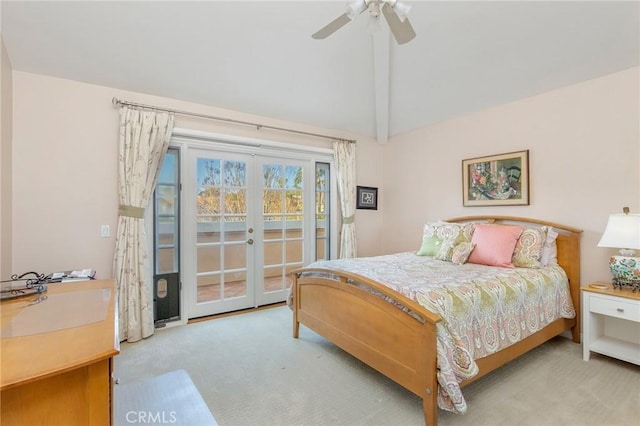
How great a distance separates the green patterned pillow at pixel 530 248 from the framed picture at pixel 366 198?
2.20 metres

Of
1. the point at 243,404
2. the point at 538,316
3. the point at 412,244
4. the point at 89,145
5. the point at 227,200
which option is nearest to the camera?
the point at 243,404

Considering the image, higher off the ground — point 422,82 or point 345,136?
point 422,82

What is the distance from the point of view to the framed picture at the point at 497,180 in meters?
3.29

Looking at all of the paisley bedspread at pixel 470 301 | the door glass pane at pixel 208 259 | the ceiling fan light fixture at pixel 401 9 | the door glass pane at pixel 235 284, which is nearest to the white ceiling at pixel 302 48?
the ceiling fan light fixture at pixel 401 9

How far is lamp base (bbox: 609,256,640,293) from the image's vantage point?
2.40 metres

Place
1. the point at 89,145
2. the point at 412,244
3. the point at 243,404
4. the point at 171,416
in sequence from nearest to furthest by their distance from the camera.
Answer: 1. the point at 171,416
2. the point at 243,404
3. the point at 89,145
4. the point at 412,244

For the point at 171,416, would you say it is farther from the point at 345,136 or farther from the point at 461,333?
the point at 345,136

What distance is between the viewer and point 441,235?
11.5 ft

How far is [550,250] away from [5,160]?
482 cm

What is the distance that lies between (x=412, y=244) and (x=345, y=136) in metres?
1.90

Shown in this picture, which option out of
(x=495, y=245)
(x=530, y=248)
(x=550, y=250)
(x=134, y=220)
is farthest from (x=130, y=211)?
(x=550, y=250)

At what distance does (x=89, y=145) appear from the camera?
2.87m

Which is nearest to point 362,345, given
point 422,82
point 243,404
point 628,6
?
point 243,404

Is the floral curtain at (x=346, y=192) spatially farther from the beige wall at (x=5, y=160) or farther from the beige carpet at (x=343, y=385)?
the beige wall at (x=5, y=160)
